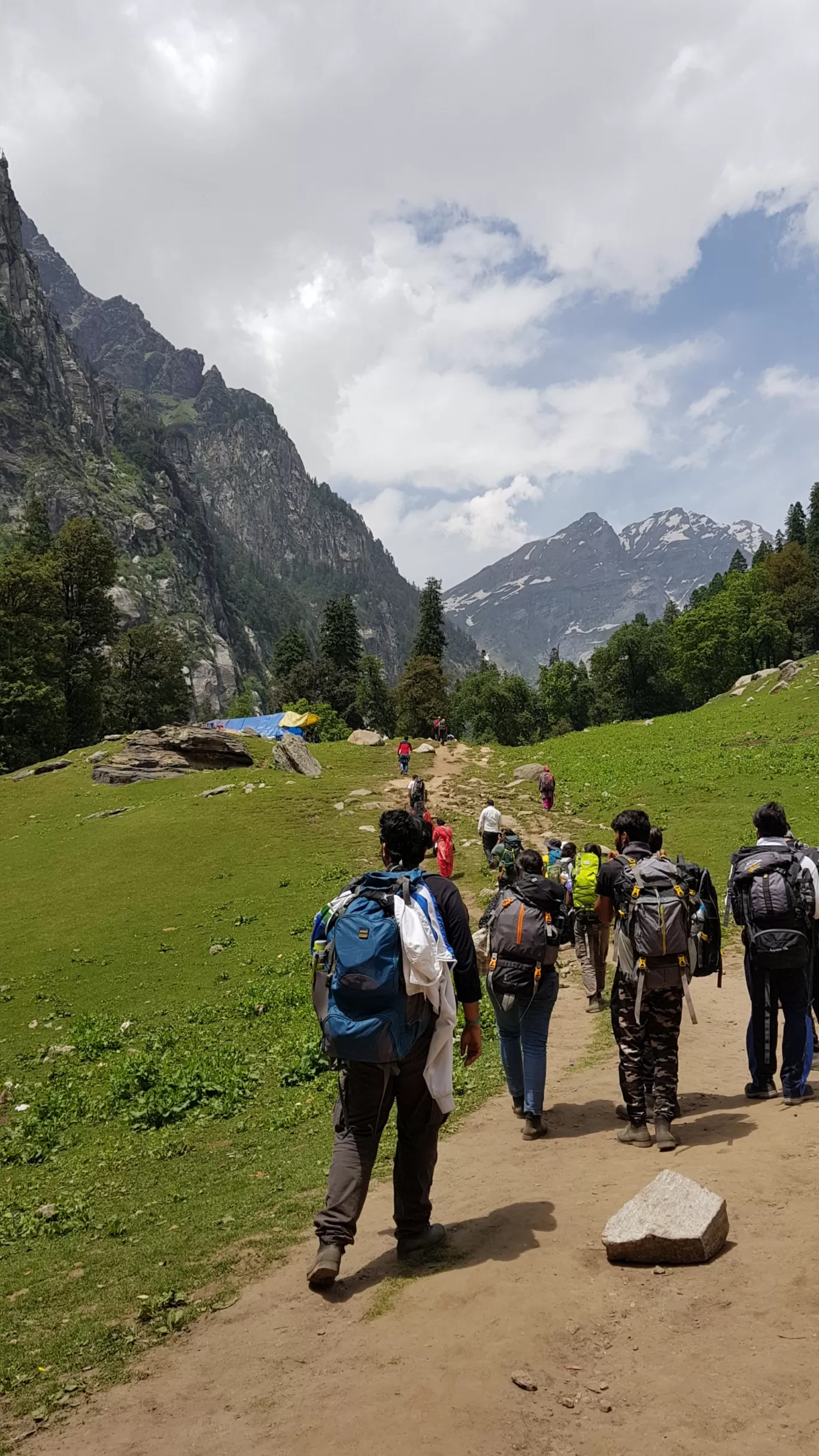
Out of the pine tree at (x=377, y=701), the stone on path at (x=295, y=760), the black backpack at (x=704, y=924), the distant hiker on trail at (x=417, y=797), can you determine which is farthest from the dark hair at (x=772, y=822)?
the pine tree at (x=377, y=701)

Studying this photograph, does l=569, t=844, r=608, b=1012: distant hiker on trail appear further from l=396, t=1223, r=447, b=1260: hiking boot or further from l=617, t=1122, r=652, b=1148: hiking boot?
l=396, t=1223, r=447, b=1260: hiking boot

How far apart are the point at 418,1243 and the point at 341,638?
291ft

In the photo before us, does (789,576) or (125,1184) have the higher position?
(789,576)

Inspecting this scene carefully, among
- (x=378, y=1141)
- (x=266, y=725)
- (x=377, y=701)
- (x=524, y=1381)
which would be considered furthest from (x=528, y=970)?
(x=377, y=701)

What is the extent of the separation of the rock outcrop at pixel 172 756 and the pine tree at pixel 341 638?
49790mm

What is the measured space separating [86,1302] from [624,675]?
106 m

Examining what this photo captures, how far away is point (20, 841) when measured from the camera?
30.3m

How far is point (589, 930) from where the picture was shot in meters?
13.2

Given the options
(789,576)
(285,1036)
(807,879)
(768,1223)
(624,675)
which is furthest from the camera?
(624,675)

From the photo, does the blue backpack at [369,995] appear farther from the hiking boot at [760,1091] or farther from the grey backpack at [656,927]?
the hiking boot at [760,1091]

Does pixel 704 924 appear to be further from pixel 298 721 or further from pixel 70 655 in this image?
pixel 70 655

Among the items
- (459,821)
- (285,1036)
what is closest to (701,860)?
(459,821)

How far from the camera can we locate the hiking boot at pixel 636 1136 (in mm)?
7129

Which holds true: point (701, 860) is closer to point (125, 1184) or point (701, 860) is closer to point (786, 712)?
point (125, 1184)
